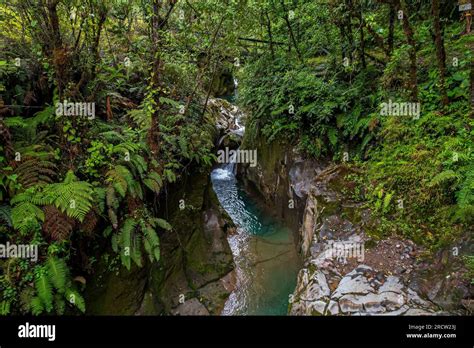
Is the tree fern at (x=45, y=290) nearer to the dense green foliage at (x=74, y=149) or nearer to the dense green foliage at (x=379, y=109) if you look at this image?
the dense green foliage at (x=74, y=149)

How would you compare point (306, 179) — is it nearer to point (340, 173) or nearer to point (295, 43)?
point (340, 173)

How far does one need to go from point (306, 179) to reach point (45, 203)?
7161mm

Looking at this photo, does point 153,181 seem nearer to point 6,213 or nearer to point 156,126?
point 156,126

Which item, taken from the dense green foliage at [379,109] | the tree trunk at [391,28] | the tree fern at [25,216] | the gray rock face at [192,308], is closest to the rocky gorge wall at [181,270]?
the gray rock face at [192,308]

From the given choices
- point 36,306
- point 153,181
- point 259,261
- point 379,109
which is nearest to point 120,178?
point 153,181

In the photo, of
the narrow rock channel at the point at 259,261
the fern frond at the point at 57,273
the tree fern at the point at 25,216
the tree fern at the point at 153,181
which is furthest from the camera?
the narrow rock channel at the point at 259,261

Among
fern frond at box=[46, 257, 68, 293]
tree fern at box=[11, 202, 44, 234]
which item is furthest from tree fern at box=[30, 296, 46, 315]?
Result: tree fern at box=[11, 202, 44, 234]

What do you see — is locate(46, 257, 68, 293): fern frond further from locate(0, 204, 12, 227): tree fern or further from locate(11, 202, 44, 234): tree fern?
locate(0, 204, 12, 227): tree fern

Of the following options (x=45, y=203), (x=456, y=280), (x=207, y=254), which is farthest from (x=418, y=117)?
(x=45, y=203)

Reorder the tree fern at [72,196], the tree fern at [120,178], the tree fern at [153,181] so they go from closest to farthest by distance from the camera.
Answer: the tree fern at [72,196] < the tree fern at [120,178] < the tree fern at [153,181]

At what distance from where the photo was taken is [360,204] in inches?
275

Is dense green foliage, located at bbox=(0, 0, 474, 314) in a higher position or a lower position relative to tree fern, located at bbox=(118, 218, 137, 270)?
higher

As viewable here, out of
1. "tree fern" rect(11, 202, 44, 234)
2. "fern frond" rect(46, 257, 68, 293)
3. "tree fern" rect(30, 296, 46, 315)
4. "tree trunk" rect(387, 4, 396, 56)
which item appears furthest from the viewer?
"tree trunk" rect(387, 4, 396, 56)

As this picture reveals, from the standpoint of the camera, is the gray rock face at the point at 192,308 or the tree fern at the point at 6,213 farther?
the gray rock face at the point at 192,308
